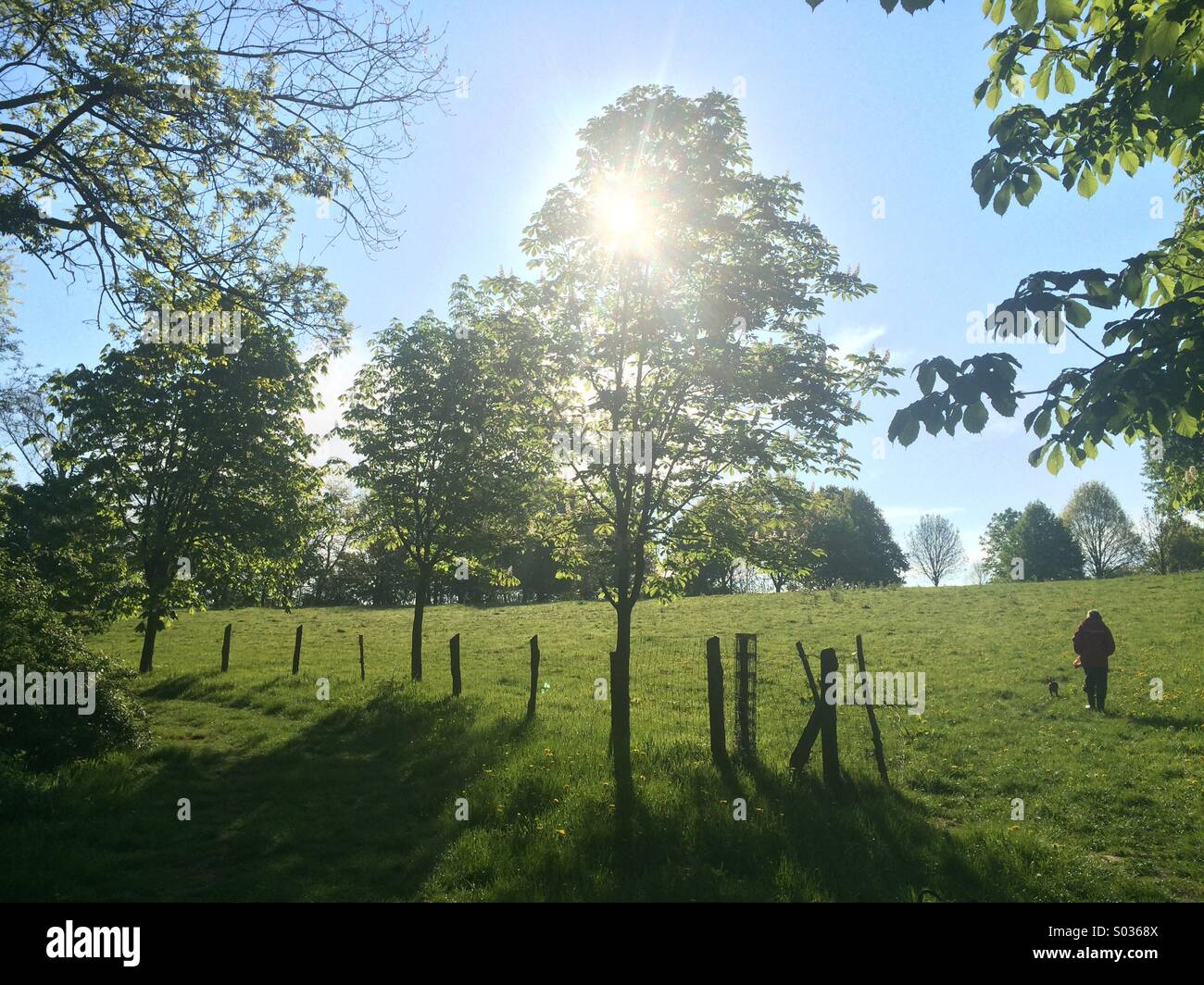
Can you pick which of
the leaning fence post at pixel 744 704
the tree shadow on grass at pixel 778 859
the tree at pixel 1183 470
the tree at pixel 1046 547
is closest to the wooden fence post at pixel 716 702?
the leaning fence post at pixel 744 704

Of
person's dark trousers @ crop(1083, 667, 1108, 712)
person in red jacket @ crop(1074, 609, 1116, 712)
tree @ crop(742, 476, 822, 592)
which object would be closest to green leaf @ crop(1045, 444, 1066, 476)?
tree @ crop(742, 476, 822, 592)

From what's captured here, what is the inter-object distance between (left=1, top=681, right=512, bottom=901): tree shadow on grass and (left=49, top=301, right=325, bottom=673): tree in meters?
8.13

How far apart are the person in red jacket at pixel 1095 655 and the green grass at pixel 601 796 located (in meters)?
0.74

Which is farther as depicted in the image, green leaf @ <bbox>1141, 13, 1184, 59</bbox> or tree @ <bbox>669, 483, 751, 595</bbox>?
tree @ <bbox>669, 483, 751, 595</bbox>

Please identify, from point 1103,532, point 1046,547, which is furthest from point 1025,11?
point 1103,532

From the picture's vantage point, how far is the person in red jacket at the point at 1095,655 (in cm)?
1759

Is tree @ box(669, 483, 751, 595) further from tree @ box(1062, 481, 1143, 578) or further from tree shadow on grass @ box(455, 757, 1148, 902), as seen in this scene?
tree @ box(1062, 481, 1143, 578)

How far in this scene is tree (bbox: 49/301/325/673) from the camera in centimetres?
1969

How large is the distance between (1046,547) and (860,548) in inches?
885

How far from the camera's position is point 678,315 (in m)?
12.1

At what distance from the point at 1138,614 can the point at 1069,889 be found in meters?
27.2

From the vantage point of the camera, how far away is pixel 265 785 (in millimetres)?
11602

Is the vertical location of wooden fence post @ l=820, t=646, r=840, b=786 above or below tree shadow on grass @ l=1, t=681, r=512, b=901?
Answer: above

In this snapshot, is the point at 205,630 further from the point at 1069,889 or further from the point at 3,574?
the point at 1069,889
